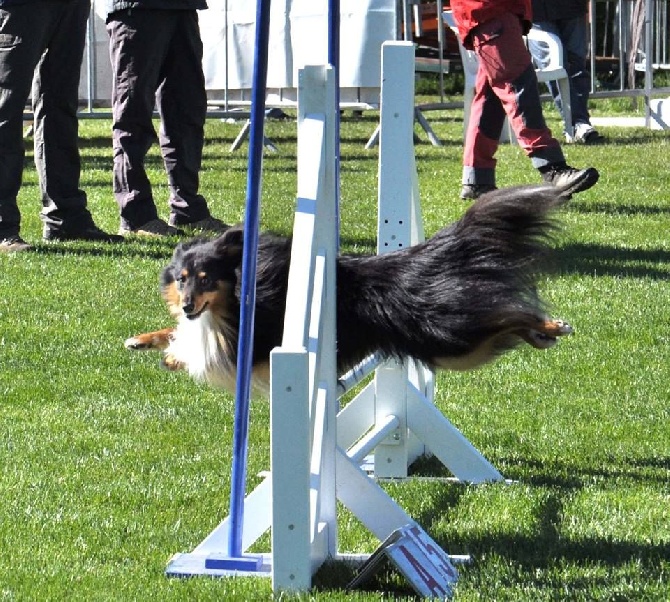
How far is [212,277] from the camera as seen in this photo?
3.77 metres

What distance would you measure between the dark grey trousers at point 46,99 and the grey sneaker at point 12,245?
0.05 meters

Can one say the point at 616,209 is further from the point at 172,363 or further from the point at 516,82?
the point at 172,363

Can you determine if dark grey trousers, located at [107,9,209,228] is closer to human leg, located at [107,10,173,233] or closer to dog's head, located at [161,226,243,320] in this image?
human leg, located at [107,10,173,233]

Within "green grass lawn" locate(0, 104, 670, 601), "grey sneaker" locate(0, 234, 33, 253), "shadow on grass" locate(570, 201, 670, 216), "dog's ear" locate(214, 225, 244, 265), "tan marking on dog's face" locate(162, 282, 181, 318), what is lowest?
"green grass lawn" locate(0, 104, 670, 601)

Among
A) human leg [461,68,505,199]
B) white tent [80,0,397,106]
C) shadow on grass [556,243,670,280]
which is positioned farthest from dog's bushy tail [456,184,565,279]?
white tent [80,0,397,106]

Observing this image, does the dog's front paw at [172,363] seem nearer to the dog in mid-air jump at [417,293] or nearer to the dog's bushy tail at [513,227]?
the dog in mid-air jump at [417,293]

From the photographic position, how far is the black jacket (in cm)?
1187

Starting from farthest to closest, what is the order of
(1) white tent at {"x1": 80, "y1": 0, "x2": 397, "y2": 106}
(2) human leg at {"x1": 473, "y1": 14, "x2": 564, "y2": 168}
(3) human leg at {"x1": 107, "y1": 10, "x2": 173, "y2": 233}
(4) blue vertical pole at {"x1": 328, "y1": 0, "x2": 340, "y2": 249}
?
1. (1) white tent at {"x1": 80, "y1": 0, "x2": 397, "y2": 106}
2. (2) human leg at {"x1": 473, "y1": 14, "x2": 564, "y2": 168}
3. (3) human leg at {"x1": 107, "y1": 10, "x2": 173, "y2": 233}
4. (4) blue vertical pole at {"x1": 328, "y1": 0, "x2": 340, "y2": 249}

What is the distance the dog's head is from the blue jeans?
28.2 ft

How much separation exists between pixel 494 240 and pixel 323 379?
68 cm

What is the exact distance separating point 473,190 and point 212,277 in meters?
5.21

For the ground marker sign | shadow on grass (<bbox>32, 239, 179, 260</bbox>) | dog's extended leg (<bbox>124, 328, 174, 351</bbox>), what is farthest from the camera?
shadow on grass (<bbox>32, 239, 179, 260</bbox>)

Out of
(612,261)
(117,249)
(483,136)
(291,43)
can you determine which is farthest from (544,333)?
(291,43)

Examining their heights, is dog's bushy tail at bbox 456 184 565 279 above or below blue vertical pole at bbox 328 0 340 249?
below
